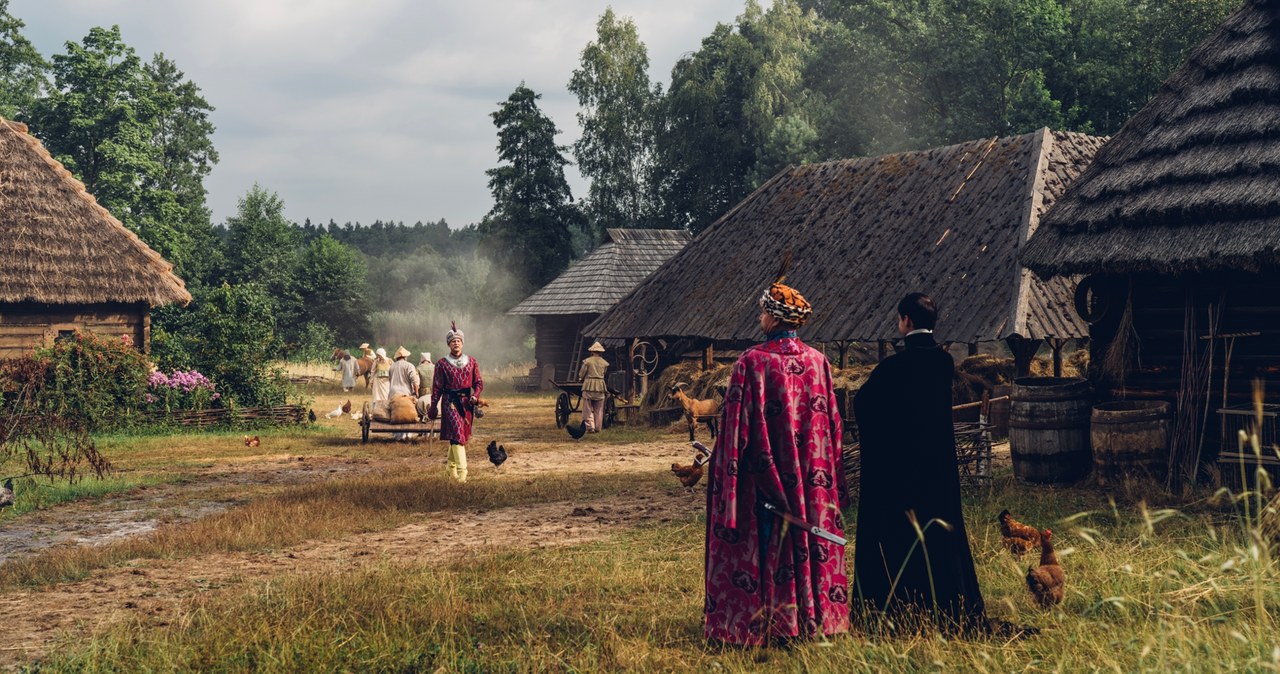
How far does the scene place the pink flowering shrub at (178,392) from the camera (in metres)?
20.3

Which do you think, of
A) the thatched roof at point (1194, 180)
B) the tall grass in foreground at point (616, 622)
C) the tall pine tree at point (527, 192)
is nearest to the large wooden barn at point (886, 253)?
the thatched roof at point (1194, 180)

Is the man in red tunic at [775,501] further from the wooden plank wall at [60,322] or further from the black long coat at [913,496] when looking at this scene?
the wooden plank wall at [60,322]

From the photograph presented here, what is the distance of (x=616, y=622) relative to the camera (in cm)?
620

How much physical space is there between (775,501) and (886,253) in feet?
44.5

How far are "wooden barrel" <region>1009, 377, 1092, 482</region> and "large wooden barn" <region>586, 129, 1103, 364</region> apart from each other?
3533 millimetres

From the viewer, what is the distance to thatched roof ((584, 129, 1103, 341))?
1589 cm

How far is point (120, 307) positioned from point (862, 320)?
15.4 m

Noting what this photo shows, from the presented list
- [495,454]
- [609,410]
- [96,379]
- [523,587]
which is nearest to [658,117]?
[609,410]

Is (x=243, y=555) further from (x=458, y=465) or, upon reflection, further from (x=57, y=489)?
(x=57, y=489)

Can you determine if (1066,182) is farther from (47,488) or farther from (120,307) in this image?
(120,307)

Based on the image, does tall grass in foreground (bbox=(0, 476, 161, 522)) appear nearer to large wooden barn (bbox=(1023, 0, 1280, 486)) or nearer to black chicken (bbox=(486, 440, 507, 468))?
black chicken (bbox=(486, 440, 507, 468))

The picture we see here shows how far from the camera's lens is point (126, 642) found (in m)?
5.95

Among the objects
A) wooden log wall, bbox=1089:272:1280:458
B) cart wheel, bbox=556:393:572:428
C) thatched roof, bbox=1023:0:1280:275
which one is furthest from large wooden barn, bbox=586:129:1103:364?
thatched roof, bbox=1023:0:1280:275

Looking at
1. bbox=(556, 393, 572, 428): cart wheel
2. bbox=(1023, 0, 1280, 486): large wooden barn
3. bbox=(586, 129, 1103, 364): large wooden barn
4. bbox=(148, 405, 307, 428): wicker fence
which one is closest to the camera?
bbox=(1023, 0, 1280, 486): large wooden barn
